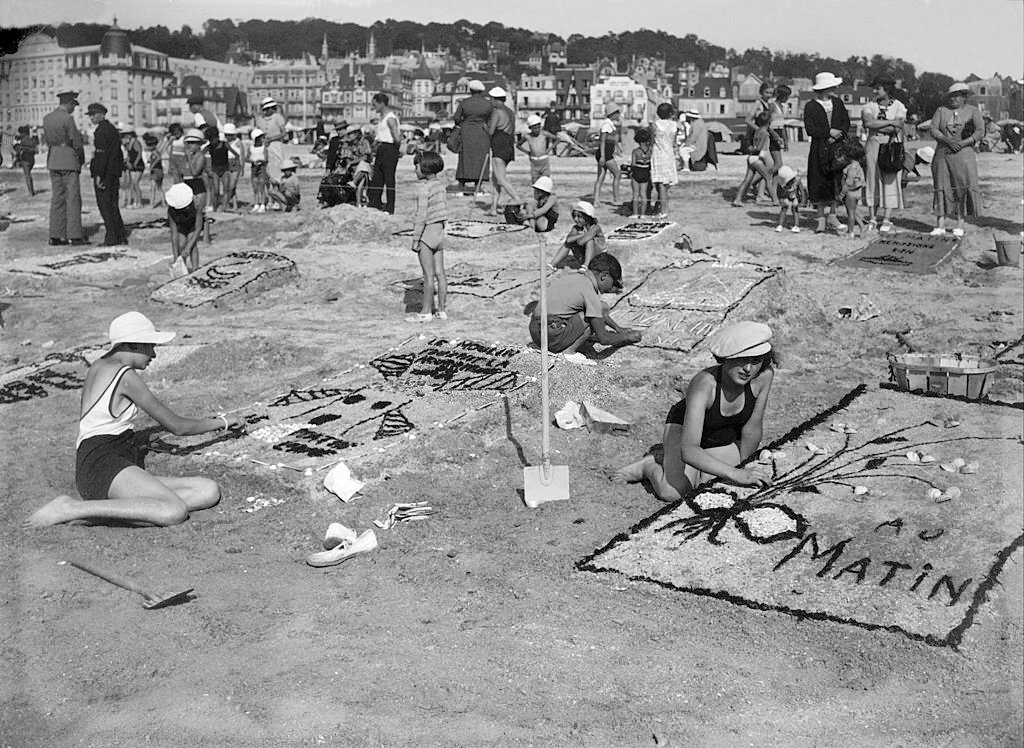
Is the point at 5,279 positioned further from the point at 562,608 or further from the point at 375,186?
the point at 562,608

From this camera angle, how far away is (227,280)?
12602 mm

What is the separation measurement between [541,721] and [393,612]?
1.17 meters

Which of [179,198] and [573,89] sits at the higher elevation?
[573,89]

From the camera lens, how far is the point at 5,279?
1405 centimetres

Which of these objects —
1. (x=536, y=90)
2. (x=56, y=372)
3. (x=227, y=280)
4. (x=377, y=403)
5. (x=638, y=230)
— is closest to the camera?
(x=377, y=403)

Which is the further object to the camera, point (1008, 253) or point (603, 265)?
point (1008, 253)

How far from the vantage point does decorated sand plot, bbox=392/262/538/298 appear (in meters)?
12.2

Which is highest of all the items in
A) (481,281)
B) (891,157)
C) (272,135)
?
(891,157)

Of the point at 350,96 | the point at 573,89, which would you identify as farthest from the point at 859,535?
the point at 350,96

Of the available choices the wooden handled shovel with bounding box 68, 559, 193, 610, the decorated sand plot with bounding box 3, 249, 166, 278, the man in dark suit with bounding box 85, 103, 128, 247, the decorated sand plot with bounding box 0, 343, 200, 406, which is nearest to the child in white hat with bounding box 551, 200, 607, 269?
the decorated sand plot with bounding box 0, 343, 200, 406

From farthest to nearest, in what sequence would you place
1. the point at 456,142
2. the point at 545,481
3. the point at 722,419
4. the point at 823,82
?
the point at 456,142, the point at 823,82, the point at 545,481, the point at 722,419

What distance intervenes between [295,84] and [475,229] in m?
119

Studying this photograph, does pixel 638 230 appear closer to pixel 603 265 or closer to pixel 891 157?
pixel 891 157

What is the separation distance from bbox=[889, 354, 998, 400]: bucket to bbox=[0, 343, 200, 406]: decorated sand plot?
5.88 metres
